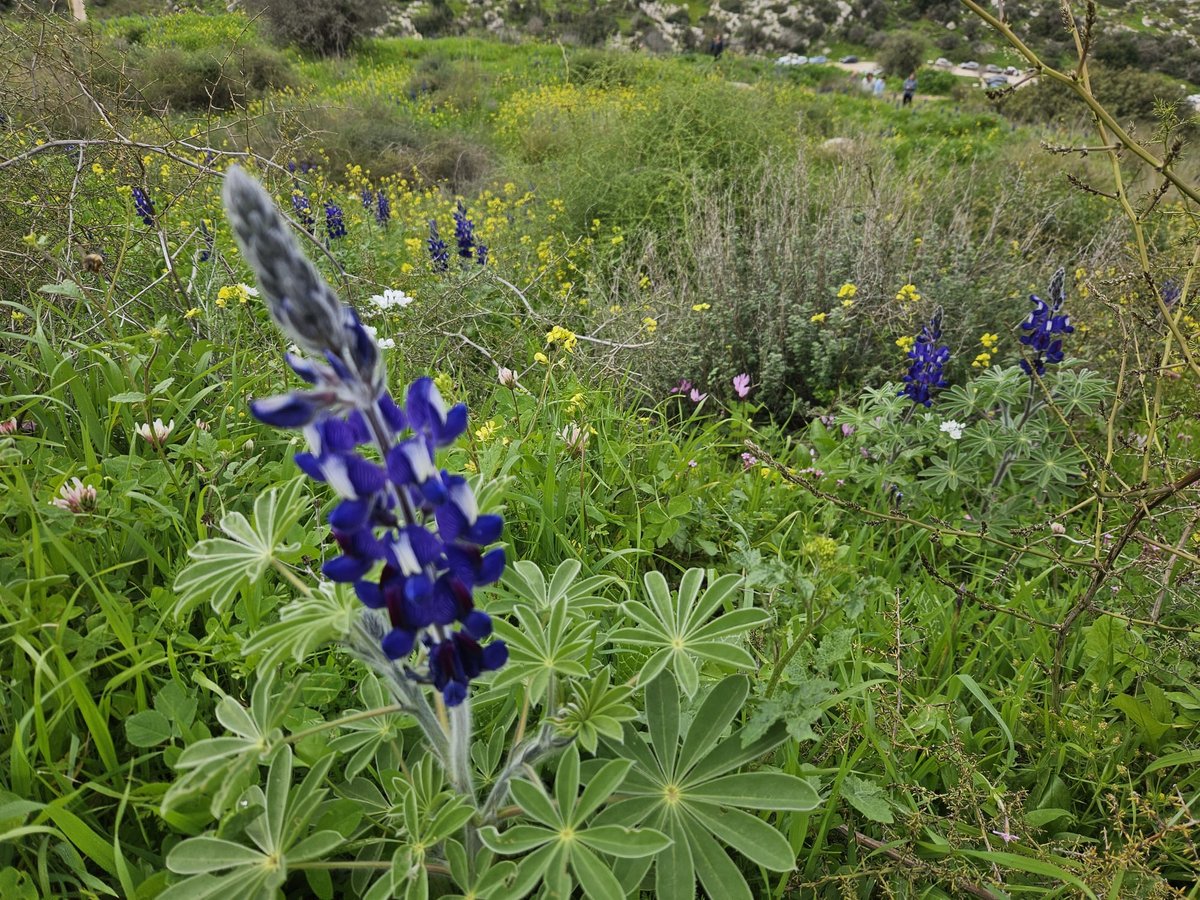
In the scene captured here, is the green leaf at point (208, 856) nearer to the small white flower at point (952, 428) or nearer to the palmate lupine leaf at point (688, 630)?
the palmate lupine leaf at point (688, 630)

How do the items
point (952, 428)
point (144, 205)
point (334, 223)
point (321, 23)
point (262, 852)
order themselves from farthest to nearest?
point (321, 23) → point (334, 223) → point (144, 205) → point (952, 428) → point (262, 852)

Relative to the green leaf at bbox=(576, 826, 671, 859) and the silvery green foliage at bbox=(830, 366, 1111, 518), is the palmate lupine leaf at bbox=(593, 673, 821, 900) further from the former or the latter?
the silvery green foliage at bbox=(830, 366, 1111, 518)

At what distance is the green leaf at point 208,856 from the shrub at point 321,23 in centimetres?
1910

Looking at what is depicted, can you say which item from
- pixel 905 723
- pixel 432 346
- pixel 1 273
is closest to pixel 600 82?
pixel 432 346

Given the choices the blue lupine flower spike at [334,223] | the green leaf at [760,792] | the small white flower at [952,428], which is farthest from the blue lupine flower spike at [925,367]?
the blue lupine flower spike at [334,223]

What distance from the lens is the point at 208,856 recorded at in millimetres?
943

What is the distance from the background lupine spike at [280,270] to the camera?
27.0 inches

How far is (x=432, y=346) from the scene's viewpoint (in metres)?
3.42

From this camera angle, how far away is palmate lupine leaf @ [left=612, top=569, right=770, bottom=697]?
3.78 ft

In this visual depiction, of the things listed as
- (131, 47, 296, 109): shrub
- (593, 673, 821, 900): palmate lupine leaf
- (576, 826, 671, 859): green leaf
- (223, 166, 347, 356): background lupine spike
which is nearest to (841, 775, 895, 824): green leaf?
(593, 673, 821, 900): palmate lupine leaf

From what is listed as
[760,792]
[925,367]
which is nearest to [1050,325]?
[925,367]

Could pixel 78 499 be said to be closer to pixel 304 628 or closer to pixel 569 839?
pixel 304 628

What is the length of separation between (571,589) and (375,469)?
707 millimetres

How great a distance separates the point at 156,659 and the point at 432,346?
2.23m
